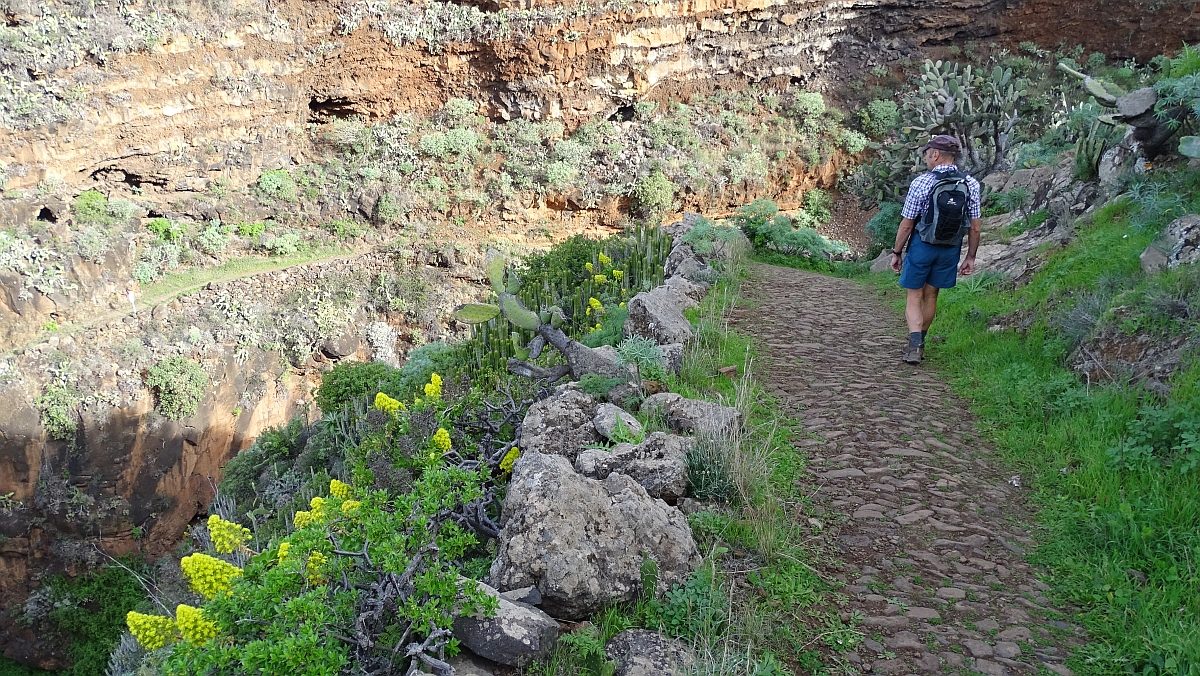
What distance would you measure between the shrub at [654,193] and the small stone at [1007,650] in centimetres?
1624

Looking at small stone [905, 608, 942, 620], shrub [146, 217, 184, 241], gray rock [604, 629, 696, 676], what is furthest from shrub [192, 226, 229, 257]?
small stone [905, 608, 942, 620]

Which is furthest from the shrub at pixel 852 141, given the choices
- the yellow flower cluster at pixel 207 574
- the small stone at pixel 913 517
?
the yellow flower cluster at pixel 207 574

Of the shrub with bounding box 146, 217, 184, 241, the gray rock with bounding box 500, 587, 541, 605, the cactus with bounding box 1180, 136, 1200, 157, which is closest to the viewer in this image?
the gray rock with bounding box 500, 587, 541, 605

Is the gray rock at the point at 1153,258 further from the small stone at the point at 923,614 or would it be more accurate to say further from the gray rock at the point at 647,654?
the gray rock at the point at 647,654

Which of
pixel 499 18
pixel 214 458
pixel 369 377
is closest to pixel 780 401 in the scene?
pixel 369 377

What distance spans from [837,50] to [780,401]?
19399 millimetres

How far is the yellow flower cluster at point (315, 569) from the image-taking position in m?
2.22

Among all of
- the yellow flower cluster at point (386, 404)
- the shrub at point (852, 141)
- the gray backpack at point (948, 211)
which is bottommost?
the yellow flower cluster at point (386, 404)

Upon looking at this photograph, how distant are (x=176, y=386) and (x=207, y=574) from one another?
13.9 metres

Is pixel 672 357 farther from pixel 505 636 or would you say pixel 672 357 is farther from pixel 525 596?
pixel 505 636

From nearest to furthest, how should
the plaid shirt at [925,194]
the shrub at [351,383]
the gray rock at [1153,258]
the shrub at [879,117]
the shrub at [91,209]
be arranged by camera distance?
the gray rock at [1153,258] → the plaid shirt at [925,194] → the shrub at [351,383] → the shrub at [91,209] → the shrub at [879,117]

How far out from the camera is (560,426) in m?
3.59

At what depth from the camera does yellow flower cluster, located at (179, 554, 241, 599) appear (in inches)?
91.8

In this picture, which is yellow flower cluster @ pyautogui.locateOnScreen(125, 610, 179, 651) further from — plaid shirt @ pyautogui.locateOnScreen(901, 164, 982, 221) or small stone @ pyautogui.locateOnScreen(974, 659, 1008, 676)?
plaid shirt @ pyautogui.locateOnScreen(901, 164, 982, 221)
